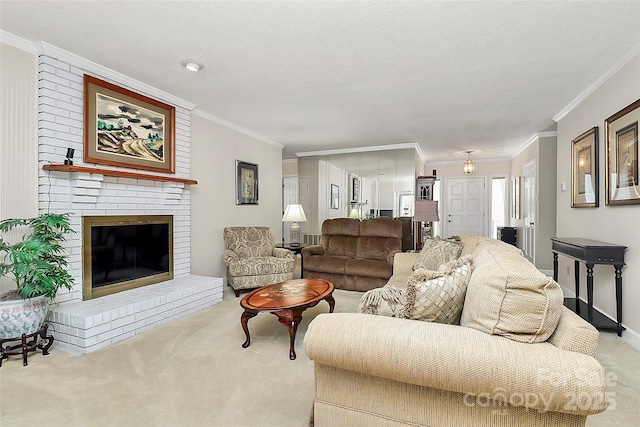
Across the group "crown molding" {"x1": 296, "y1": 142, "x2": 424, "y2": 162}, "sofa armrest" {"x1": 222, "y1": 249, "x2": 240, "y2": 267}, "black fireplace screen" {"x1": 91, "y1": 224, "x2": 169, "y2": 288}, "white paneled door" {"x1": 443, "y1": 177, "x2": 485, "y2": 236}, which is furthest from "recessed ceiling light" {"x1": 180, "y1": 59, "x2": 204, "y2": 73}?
"white paneled door" {"x1": 443, "y1": 177, "x2": 485, "y2": 236}

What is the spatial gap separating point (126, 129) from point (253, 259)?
2.10 meters

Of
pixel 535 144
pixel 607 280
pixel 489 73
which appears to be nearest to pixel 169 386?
Answer: pixel 489 73

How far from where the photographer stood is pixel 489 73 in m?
2.96

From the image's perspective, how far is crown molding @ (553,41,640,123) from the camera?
2.54m

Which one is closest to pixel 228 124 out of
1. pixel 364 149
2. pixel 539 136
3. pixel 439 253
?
pixel 364 149

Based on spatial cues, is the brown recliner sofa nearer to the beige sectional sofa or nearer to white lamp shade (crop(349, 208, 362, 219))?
white lamp shade (crop(349, 208, 362, 219))

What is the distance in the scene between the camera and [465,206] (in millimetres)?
7996

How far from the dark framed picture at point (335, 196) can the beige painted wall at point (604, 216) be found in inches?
147

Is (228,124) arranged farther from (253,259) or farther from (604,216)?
(604,216)

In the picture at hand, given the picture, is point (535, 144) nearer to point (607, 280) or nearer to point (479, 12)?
point (607, 280)

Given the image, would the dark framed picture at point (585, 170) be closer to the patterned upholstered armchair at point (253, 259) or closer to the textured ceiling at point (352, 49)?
the textured ceiling at point (352, 49)

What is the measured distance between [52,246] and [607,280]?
4682 millimetres

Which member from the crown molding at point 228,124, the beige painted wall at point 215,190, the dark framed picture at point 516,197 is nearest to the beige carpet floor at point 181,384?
the beige painted wall at point 215,190

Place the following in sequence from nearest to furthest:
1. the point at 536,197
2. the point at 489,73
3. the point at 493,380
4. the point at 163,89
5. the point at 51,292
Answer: the point at 493,380 < the point at 51,292 < the point at 489,73 < the point at 163,89 < the point at 536,197
